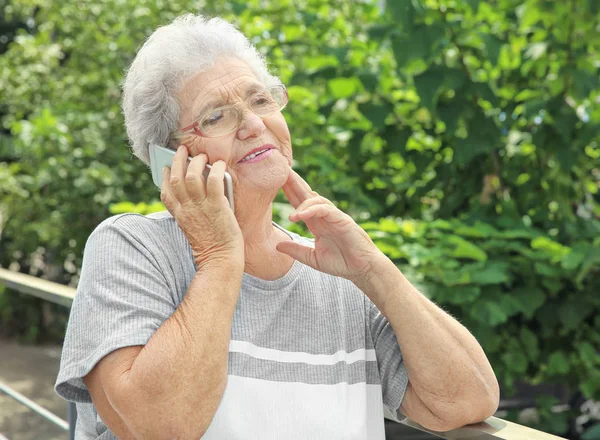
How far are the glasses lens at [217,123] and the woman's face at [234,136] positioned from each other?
0.01 m

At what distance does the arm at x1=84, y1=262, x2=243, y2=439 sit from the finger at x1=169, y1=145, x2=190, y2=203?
0.81 ft

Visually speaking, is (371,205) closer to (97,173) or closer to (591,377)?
(591,377)

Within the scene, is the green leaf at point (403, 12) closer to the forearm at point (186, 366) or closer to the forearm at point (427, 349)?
the forearm at point (427, 349)

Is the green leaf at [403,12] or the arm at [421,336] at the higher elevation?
the green leaf at [403,12]

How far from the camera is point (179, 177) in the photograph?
1.63 meters

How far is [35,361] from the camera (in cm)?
816

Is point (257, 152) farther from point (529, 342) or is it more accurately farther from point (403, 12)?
point (529, 342)

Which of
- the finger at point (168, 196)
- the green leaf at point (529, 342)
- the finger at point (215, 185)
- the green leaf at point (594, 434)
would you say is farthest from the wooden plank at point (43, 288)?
the green leaf at point (594, 434)

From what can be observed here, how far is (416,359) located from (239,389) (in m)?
0.40

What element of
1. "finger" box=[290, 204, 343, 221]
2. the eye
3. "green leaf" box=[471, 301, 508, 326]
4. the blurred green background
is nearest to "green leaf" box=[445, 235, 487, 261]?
the blurred green background

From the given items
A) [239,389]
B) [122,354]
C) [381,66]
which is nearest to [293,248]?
[239,389]

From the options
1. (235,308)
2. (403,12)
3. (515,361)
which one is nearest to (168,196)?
(235,308)

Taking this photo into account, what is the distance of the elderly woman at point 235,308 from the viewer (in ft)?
4.71

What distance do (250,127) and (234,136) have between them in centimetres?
4
